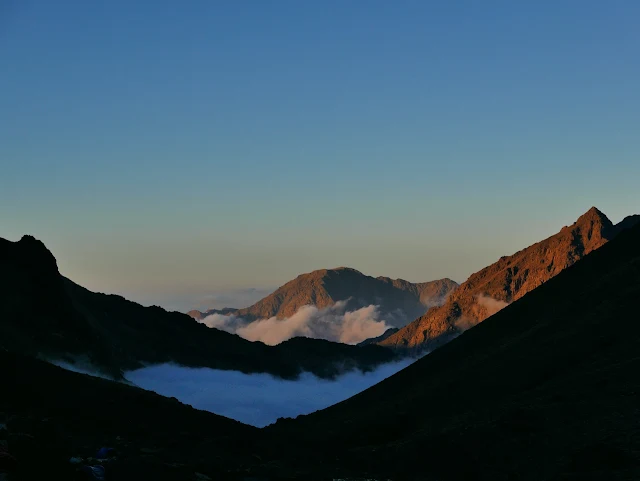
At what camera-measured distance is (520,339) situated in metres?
98.0

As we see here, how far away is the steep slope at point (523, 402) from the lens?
1918 inches

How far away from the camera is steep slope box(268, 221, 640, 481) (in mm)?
48719

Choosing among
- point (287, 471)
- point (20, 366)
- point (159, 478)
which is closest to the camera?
point (159, 478)

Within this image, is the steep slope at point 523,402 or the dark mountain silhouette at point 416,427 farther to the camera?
the steep slope at point 523,402

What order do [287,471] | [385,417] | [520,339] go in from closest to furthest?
[287,471], [385,417], [520,339]

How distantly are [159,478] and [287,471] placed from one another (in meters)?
11.2

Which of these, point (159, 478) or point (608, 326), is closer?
point (159, 478)

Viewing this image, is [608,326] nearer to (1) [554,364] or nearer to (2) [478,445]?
(1) [554,364]

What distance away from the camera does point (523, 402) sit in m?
62.5

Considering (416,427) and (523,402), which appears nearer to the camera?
(523,402)

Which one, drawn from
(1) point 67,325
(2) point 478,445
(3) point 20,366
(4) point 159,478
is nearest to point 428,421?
(2) point 478,445

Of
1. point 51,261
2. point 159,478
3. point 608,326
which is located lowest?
point 159,478

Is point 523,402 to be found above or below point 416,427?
above

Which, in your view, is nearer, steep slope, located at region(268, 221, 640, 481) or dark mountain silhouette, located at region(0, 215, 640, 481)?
dark mountain silhouette, located at region(0, 215, 640, 481)
